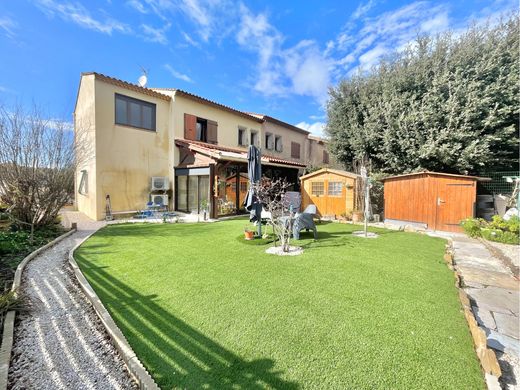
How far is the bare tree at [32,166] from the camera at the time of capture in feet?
27.1

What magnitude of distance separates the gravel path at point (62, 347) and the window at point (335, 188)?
11.7 meters

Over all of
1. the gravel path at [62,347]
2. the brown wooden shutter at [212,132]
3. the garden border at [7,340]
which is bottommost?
the gravel path at [62,347]

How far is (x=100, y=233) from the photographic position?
9.31 meters

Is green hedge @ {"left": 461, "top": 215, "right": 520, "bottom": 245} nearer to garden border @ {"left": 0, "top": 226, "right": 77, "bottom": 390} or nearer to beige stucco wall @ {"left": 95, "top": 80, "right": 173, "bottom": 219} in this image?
garden border @ {"left": 0, "top": 226, "right": 77, "bottom": 390}

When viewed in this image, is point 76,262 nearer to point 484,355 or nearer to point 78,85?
point 484,355

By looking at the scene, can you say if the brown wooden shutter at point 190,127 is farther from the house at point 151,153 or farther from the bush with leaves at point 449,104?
the bush with leaves at point 449,104

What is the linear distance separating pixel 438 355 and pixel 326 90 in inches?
652

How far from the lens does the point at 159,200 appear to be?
47.5ft

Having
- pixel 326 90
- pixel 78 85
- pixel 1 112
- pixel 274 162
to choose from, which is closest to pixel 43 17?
pixel 1 112

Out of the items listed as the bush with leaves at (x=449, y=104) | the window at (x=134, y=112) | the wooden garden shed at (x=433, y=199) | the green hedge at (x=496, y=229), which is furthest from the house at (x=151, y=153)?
the green hedge at (x=496, y=229)

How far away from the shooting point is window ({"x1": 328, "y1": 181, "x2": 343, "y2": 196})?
43.7 feet

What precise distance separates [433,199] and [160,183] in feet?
45.6

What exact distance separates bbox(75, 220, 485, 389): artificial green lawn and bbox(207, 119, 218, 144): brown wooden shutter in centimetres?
1147

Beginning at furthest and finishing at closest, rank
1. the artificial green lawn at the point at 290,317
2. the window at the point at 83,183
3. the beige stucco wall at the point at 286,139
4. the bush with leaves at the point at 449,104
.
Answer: the beige stucco wall at the point at 286,139 < the window at the point at 83,183 < the bush with leaves at the point at 449,104 < the artificial green lawn at the point at 290,317
